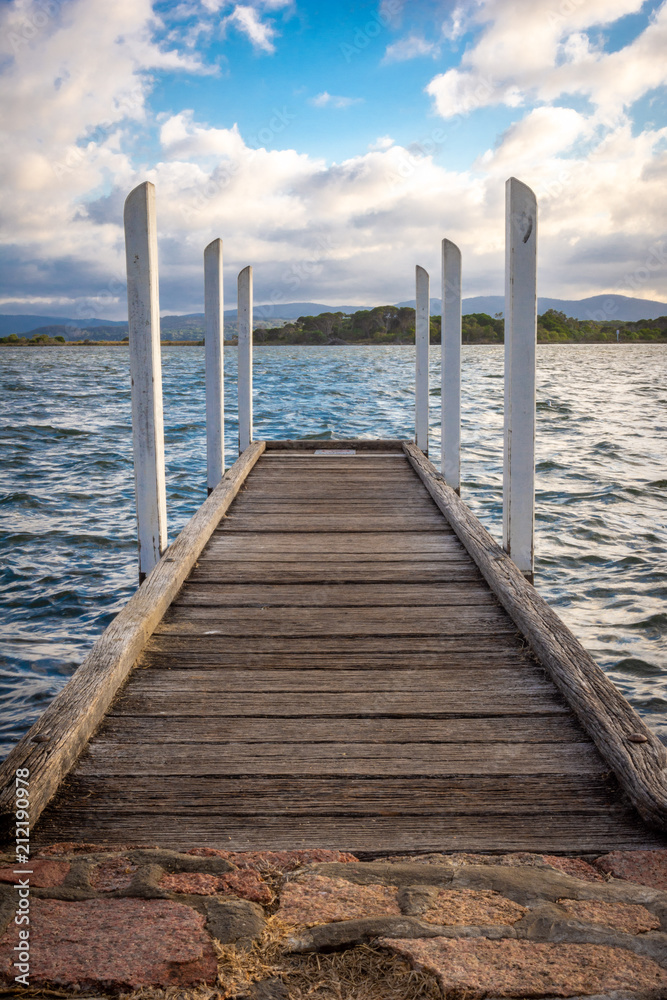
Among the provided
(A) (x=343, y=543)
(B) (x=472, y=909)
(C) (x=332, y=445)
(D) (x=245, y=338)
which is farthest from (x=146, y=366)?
(C) (x=332, y=445)

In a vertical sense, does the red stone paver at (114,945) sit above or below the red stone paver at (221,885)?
above

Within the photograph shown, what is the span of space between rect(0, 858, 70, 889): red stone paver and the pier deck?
0.53 ft

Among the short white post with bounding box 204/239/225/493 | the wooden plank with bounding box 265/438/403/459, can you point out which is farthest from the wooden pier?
the wooden plank with bounding box 265/438/403/459

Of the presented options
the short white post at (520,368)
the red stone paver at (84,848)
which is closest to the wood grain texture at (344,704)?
the red stone paver at (84,848)

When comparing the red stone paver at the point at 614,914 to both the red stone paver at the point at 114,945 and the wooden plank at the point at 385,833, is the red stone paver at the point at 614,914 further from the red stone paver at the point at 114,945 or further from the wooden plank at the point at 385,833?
the red stone paver at the point at 114,945

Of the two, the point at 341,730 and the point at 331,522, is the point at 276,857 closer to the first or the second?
the point at 341,730

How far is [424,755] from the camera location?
2137 mm

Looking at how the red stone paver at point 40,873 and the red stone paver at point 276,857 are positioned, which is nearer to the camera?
the red stone paver at point 40,873

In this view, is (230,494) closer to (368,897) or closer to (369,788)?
(369,788)

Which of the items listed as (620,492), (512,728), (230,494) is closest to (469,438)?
(620,492)

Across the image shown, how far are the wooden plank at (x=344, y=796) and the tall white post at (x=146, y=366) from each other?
2.05 m

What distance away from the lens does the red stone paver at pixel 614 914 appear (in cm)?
143

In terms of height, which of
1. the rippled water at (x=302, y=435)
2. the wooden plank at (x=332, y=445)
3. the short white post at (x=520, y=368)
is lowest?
the rippled water at (x=302, y=435)

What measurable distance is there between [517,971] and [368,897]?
0.34 metres
